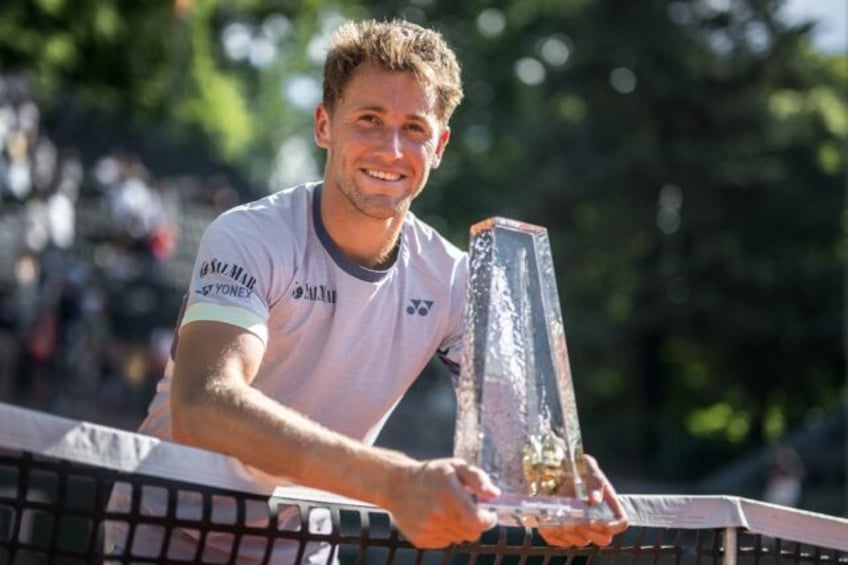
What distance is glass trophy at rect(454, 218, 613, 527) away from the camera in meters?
2.83

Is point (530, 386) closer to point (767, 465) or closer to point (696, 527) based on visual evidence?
point (696, 527)

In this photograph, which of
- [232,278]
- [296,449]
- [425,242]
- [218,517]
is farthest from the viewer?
[425,242]

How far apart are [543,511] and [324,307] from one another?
0.85 metres

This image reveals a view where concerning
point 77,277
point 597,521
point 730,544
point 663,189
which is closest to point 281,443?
point 597,521

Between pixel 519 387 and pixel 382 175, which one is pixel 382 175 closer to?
pixel 382 175

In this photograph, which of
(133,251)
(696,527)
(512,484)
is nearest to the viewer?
(512,484)

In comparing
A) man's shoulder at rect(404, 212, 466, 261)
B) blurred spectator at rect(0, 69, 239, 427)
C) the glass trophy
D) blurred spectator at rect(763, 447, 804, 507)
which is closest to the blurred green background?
blurred spectator at rect(763, 447, 804, 507)

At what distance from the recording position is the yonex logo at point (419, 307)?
3684mm

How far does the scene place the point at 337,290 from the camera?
3508 millimetres

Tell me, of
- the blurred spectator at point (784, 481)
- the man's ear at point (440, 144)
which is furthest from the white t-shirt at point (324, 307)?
the blurred spectator at point (784, 481)

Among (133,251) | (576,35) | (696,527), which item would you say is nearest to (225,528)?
(696,527)

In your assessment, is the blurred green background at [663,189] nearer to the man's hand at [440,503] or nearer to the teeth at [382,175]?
the teeth at [382,175]

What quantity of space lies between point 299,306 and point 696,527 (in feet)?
3.40

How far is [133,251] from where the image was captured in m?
20.7
